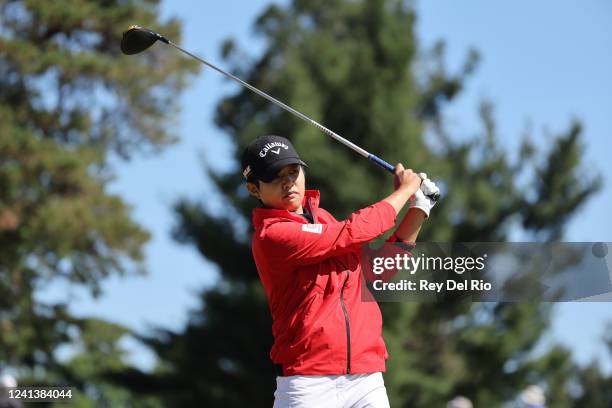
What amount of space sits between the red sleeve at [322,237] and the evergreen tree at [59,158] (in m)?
20.3

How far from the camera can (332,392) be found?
185 inches

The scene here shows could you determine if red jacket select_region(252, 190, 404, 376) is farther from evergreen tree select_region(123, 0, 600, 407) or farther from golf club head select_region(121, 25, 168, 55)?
evergreen tree select_region(123, 0, 600, 407)

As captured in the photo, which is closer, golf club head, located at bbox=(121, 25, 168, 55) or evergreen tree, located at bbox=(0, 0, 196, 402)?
golf club head, located at bbox=(121, 25, 168, 55)

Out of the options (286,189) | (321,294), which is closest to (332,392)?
(321,294)

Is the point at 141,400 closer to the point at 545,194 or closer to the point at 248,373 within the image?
the point at 248,373

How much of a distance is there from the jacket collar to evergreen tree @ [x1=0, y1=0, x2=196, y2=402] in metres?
20.1

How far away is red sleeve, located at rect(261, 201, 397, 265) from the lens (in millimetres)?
4758

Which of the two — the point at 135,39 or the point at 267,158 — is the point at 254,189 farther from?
the point at 135,39

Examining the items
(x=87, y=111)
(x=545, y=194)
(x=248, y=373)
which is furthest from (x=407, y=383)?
(x=87, y=111)

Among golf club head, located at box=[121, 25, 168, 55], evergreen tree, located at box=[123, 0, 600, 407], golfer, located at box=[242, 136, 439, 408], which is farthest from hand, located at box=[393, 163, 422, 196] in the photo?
evergreen tree, located at box=[123, 0, 600, 407]

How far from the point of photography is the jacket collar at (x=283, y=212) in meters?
4.97

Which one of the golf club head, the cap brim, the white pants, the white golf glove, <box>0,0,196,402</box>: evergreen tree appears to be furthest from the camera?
<box>0,0,196,402</box>: evergreen tree

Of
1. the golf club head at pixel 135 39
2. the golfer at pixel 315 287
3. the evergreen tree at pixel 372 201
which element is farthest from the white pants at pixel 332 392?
the evergreen tree at pixel 372 201

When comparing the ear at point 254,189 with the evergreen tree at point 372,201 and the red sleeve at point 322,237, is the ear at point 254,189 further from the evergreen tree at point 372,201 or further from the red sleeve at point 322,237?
the evergreen tree at point 372,201
